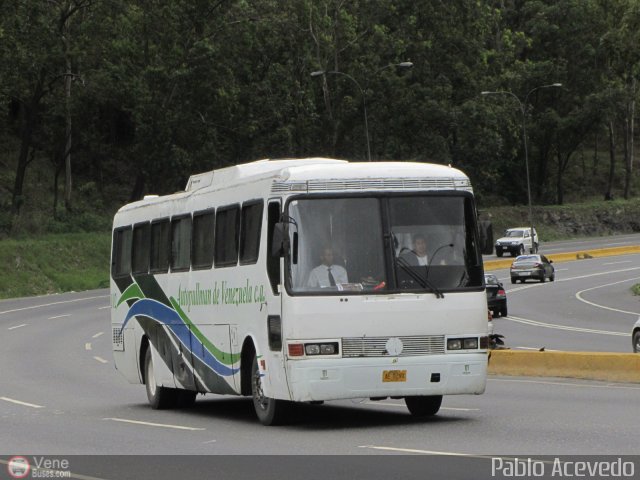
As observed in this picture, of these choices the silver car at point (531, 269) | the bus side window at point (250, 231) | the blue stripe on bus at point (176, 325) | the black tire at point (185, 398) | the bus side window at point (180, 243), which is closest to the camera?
the bus side window at point (250, 231)

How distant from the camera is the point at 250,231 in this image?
17.1m

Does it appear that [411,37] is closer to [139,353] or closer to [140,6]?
[140,6]

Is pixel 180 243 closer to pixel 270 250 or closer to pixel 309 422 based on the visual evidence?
pixel 270 250

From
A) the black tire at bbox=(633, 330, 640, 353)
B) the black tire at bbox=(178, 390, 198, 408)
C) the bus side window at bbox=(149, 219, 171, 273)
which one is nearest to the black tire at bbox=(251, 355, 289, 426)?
the bus side window at bbox=(149, 219, 171, 273)

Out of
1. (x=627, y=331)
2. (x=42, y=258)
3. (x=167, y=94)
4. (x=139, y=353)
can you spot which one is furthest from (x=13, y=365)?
(x=167, y=94)

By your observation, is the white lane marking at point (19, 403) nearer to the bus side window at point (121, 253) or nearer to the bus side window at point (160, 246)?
the bus side window at point (121, 253)

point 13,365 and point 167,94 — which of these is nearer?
point 13,365

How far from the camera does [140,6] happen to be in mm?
75812

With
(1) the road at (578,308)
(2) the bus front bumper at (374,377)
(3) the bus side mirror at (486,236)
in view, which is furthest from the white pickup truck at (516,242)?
(2) the bus front bumper at (374,377)

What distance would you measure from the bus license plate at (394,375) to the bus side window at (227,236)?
2903 mm

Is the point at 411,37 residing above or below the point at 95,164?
above

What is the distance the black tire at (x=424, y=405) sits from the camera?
1700cm

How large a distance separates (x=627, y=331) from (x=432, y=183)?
83.0 feet

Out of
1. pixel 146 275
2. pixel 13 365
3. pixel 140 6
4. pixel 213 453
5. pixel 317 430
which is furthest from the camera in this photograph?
pixel 140 6
